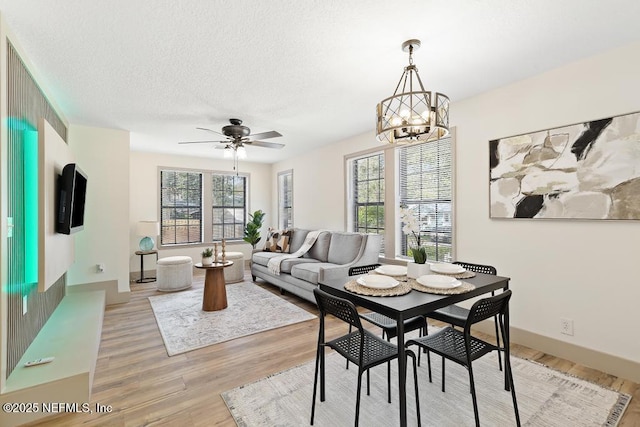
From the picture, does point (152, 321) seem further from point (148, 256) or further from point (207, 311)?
point (148, 256)

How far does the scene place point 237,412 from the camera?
190 centimetres

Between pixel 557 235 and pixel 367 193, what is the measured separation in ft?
8.50

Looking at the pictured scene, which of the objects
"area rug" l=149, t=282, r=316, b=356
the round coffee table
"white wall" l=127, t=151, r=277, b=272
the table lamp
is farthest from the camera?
"white wall" l=127, t=151, r=277, b=272

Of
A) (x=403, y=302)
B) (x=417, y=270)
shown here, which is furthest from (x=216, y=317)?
(x=403, y=302)

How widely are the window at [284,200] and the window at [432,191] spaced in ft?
11.2

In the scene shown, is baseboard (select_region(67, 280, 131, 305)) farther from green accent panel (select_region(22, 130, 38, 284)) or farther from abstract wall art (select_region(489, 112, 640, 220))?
abstract wall art (select_region(489, 112, 640, 220))

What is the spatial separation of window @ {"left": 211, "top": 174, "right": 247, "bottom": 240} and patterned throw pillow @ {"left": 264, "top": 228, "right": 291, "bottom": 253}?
1.70m

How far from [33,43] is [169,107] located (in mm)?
1337

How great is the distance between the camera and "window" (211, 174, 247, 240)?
684 centimetres

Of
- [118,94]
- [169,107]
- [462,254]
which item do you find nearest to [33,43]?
[118,94]

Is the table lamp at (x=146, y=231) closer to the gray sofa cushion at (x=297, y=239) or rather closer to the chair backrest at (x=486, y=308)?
the gray sofa cushion at (x=297, y=239)

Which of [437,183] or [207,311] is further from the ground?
[437,183]

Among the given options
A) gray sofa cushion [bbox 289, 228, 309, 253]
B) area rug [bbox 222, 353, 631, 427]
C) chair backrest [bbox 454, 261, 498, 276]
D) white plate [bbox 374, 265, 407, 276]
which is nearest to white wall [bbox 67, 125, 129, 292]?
gray sofa cushion [bbox 289, 228, 309, 253]

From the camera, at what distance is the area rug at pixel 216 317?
3.03 m
